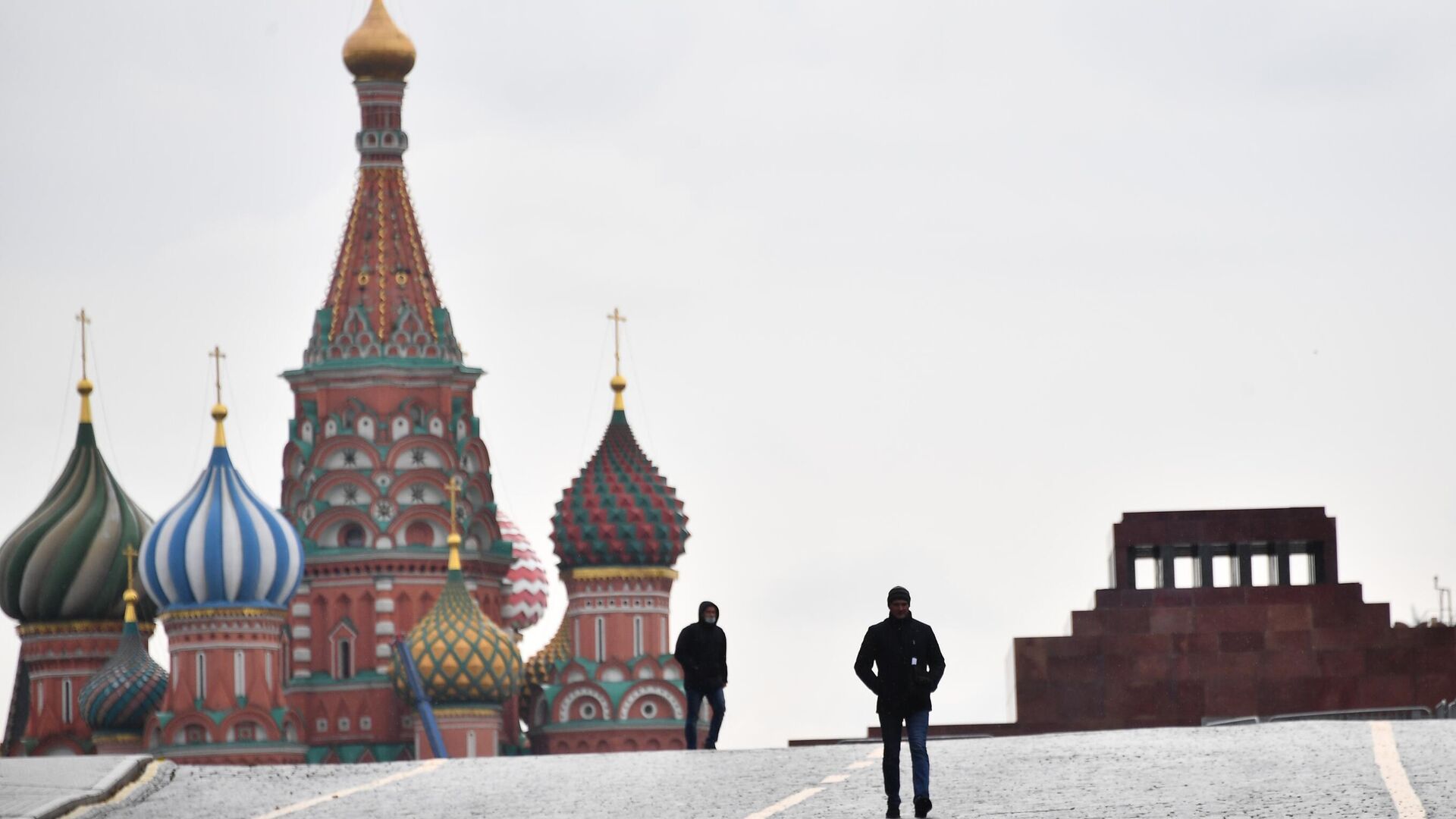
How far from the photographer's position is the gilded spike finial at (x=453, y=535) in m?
94.0

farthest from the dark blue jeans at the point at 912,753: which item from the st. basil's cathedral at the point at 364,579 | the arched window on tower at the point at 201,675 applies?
the arched window on tower at the point at 201,675

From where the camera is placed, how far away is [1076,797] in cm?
2323

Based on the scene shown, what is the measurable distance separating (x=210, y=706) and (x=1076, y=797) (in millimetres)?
69660

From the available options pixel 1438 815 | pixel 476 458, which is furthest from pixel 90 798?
pixel 476 458

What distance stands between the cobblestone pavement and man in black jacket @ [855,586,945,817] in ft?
1.84

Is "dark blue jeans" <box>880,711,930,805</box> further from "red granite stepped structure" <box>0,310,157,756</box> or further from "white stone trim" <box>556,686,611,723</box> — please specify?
"red granite stepped structure" <box>0,310,157,756</box>

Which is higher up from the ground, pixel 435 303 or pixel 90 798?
pixel 435 303

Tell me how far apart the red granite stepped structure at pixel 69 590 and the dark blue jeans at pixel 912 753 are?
78606 mm

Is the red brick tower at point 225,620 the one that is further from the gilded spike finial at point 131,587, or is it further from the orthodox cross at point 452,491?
the gilded spike finial at point 131,587

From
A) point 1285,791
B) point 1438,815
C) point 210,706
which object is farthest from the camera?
point 210,706

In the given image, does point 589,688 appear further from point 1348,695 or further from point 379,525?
point 1348,695

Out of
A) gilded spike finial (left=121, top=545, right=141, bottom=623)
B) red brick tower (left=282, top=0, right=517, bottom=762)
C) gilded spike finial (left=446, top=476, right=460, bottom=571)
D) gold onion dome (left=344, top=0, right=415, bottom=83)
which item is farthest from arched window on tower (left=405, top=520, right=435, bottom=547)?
gold onion dome (left=344, top=0, right=415, bottom=83)

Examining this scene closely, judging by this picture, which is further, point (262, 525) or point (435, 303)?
point (435, 303)

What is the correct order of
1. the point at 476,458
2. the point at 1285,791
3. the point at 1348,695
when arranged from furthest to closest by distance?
the point at 476,458
the point at 1348,695
the point at 1285,791
